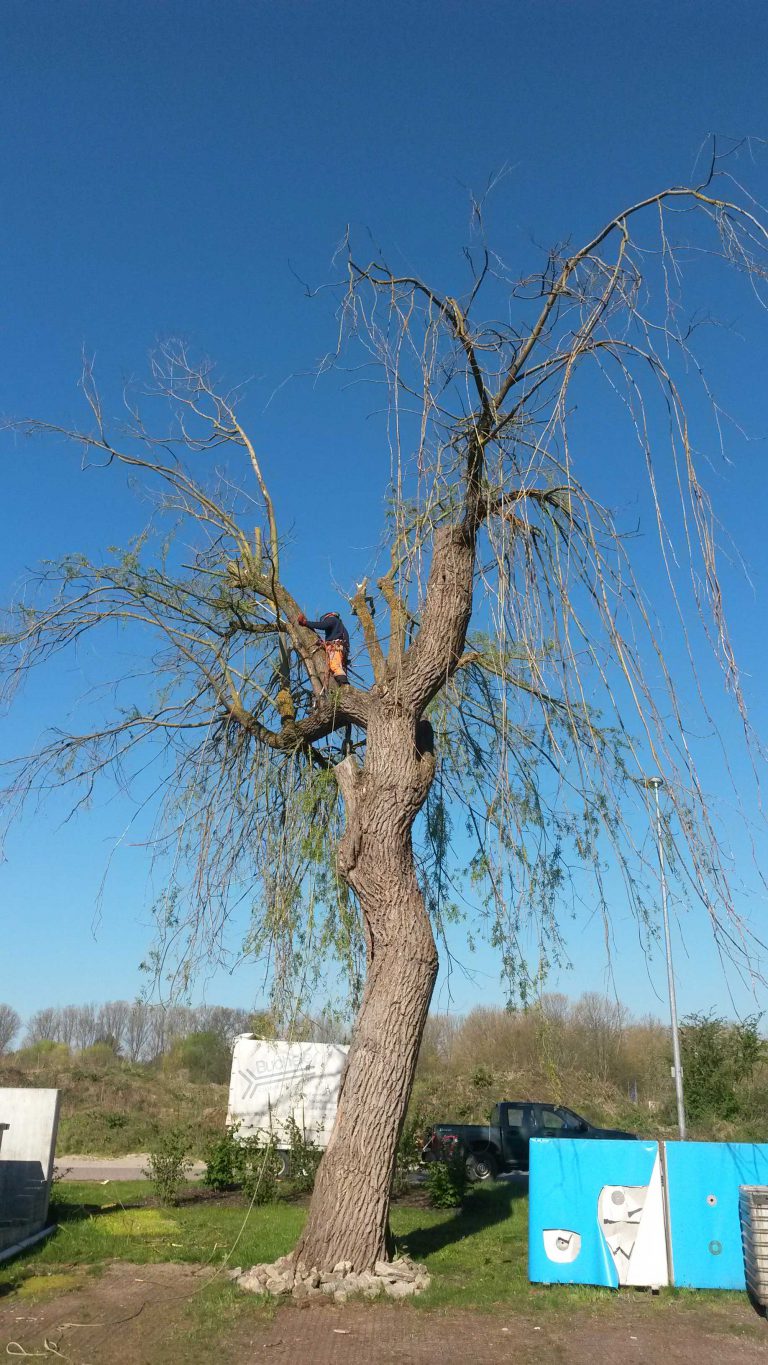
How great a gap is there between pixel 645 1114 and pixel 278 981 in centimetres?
2194

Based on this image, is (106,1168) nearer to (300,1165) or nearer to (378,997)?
(300,1165)

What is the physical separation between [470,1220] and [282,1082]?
7.61 m

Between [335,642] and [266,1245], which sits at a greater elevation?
[335,642]

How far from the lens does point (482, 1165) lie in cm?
1781

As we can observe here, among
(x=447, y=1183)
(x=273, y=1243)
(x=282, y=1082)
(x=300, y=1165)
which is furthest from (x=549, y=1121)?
(x=273, y=1243)

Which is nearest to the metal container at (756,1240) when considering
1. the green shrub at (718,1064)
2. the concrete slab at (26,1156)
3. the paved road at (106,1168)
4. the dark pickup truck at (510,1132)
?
the concrete slab at (26,1156)

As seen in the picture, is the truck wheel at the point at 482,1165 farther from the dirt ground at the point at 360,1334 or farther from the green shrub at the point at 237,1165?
the dirt ground at the point at 360,1334

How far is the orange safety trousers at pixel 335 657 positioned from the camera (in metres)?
9.04

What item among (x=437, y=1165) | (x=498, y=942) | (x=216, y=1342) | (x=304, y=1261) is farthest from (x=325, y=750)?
(x=437, y=1165)

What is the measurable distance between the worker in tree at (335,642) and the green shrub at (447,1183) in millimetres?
7328

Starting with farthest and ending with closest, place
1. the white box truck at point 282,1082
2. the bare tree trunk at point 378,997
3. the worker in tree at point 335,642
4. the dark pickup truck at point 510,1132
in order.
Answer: the white box truck at point 282,1082 → the dark pickup truck at point 510,1132 → the worker in tree at point 335,642 → the bare tree trunk at point 378,997

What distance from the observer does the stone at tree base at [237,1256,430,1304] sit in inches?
266

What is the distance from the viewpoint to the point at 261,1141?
15.6 m

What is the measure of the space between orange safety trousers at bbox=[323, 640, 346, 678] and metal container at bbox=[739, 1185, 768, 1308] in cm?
535
